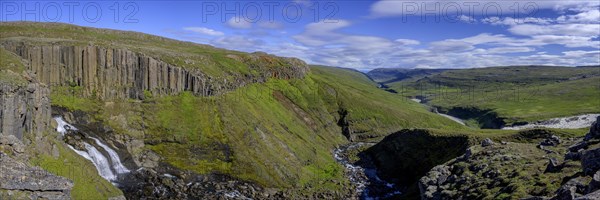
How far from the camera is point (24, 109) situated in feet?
175

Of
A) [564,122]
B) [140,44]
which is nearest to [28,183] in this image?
[140,44]

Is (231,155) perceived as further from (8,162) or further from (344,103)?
(344,103)

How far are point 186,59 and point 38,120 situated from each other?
158ft

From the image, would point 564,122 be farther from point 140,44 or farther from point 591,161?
point 591,161

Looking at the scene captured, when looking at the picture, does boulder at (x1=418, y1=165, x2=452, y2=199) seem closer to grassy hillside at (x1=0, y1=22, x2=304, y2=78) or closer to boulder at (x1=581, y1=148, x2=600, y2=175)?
boulder at (x1=581, y1=148, x2=600, y2=175)

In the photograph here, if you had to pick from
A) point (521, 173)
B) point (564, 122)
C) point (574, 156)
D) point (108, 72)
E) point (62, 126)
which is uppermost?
point (108, 72)

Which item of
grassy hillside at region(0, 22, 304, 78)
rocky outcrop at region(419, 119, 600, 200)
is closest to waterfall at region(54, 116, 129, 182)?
grassy hillside at region(0, 22, 304, 78)

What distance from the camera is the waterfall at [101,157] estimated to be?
6662cm

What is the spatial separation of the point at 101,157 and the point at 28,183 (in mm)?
33480

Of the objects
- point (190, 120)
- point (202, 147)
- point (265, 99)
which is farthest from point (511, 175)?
point (265, 99)

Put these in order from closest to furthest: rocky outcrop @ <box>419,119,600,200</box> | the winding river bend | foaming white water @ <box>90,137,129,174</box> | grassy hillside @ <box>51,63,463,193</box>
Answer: rocky outcrop @ <box>419,119,600,200</box>, foaming white water @ <box>90,137,129,174</box>, grassy hillside @ <box>51,63,463,193</box>, the winding river bend

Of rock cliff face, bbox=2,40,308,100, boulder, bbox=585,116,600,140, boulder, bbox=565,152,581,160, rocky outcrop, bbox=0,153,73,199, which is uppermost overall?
rock cliff face, bbox=2,40,308,100

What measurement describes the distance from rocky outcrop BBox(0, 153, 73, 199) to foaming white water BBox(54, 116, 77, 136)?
3072 cm

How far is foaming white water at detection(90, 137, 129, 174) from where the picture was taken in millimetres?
69250
